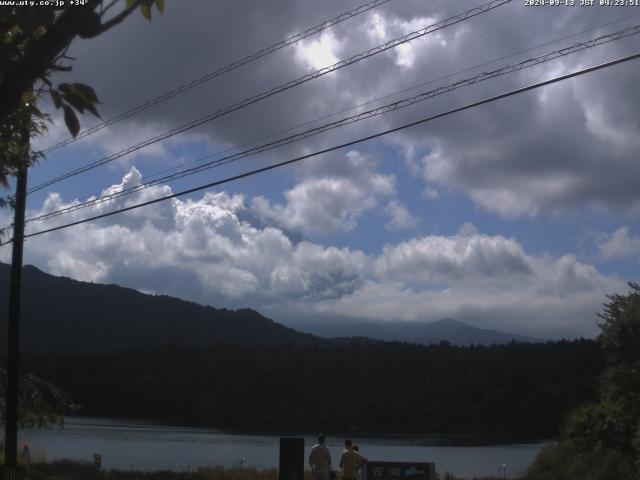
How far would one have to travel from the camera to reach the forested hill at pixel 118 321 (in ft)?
309

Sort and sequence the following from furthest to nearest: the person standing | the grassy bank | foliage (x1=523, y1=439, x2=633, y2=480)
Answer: the grassy bank, foliage (x1=523, y1=439, x2=633, y2=480), the person standing

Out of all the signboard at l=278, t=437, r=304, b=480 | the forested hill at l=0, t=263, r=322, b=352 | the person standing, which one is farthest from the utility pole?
the forested hill at l=0, t=263, r=322, b=352

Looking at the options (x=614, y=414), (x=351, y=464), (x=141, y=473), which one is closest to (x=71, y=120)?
(x=351, y=464)

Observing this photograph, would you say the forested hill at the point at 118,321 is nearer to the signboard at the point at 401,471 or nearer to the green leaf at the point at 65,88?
the signboard at the point at 401,471

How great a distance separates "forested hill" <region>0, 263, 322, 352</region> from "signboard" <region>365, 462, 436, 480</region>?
72.2 meters

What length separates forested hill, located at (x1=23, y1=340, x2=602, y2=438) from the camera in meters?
47.4

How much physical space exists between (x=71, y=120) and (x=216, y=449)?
1517 inches

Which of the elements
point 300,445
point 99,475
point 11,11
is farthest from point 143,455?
point 11,11

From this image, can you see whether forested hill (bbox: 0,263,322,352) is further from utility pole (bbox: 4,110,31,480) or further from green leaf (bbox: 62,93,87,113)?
green leaf (bbox: 62,93,87,113)

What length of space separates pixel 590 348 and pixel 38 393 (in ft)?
102

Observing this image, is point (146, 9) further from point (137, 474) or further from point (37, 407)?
point (137, 474)

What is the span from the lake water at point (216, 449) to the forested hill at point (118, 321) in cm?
3729

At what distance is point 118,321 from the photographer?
108 meters

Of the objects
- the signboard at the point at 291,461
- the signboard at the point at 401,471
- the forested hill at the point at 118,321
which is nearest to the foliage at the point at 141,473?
the signboard at the point at 291,461
